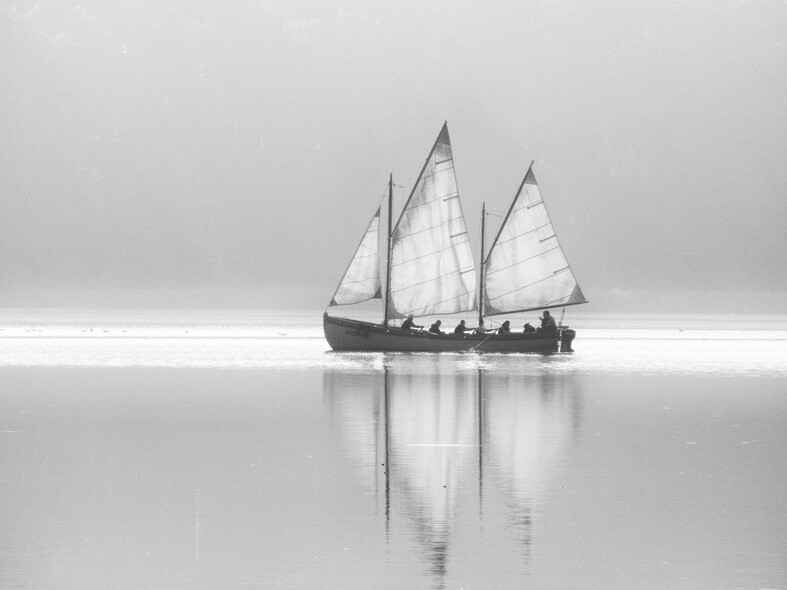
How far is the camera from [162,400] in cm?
4066

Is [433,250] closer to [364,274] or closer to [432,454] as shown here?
[364,274]

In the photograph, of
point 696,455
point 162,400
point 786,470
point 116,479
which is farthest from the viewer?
point 162,400

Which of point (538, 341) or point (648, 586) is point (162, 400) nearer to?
point (648, 586)

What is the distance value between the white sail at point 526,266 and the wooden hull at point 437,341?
13.2 feet

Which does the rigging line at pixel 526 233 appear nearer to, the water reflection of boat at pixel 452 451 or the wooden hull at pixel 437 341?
the wooden hull at pixel 437 341

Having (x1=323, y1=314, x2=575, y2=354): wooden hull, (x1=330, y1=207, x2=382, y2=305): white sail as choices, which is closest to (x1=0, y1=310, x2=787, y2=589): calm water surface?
(x1=323, y1=314, x2=575, y2=354): wooden hull

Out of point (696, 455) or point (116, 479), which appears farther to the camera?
point (696, 455)

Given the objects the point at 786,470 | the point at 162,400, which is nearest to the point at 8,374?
the point at 162,400

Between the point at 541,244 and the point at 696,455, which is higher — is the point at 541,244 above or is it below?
above

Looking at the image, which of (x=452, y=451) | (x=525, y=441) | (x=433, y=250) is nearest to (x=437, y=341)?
(x=433, y=250)

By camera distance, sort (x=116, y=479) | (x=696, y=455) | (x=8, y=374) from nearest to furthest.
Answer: (x=116, y=479) → (x=696, y=455) → (x=8, y=374)

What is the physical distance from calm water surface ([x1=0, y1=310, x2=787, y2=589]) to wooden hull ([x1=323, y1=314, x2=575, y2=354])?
3427 centimetres

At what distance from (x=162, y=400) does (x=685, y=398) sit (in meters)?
15.9

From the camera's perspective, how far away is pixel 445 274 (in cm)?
8131
